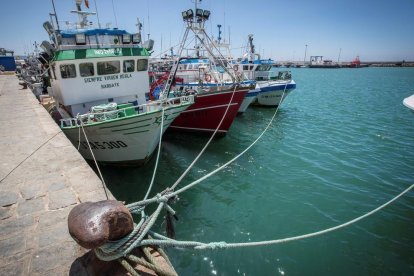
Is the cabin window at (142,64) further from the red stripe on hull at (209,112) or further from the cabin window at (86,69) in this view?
the red stripe on hull at (209,112)

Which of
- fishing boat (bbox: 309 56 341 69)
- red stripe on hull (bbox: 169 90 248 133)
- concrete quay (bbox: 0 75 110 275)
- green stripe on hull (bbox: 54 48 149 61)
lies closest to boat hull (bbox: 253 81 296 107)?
red stripe on hull (bbox: 169 90 248 133)

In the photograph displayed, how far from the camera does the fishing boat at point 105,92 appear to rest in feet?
25.8

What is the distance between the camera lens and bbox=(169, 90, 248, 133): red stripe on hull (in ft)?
39.3

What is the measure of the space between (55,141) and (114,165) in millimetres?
3230

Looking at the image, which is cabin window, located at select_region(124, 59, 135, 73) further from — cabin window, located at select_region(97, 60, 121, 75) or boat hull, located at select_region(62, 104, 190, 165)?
boat hull, located at select_region(62, 104, 190, 165)

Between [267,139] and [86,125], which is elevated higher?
[86,125]

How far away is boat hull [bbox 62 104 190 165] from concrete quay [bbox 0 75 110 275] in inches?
50.1

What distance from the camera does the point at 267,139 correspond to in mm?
13234

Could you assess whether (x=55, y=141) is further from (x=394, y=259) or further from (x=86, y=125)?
(x=394, y=259)

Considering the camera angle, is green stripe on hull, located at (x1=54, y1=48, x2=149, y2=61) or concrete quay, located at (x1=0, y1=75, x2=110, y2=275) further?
green stripe on hull, located at (x1=54, y1=48, x2=149, y2=61)

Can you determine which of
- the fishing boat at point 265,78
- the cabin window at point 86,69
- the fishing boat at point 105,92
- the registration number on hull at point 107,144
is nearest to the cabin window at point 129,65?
the fishing boat at point 105,92

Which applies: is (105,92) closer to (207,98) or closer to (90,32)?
(90,32)

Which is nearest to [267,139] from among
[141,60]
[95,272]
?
[141,60]

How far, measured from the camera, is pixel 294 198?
7418 mm
